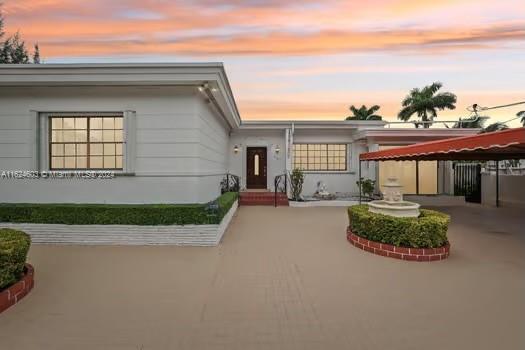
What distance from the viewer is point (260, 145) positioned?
49.0 ft

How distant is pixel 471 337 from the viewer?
2.92 metres

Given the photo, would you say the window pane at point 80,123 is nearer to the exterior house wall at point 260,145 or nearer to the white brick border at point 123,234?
the white brick border at point 123,234

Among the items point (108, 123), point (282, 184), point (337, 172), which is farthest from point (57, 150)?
point (337, 172)

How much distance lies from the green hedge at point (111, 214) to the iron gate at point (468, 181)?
44.4 feet

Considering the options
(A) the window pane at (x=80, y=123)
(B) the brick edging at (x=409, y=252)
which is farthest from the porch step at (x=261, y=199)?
(B) the brick edging at (x=409, y=252)

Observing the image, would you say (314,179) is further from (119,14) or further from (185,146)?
(119,14)

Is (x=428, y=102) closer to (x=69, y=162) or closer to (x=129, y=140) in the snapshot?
(x=129, y=140)

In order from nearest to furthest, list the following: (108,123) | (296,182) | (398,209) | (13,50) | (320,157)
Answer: (398,209), (108,123), (296,182), (320,157), (13,50)

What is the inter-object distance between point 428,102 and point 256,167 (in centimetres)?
1943

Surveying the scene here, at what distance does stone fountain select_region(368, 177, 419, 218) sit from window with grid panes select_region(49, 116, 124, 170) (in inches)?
230

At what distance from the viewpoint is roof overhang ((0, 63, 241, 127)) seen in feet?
21.4

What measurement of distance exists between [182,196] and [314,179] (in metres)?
8.94

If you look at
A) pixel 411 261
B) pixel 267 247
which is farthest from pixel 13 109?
pixel 411 261

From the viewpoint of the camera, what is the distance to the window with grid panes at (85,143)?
23.9 feet
